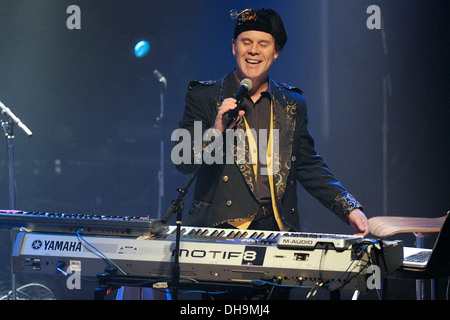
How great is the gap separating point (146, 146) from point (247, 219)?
9.80 feet

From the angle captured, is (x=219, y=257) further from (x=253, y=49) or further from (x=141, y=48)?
(x=141, y=48)

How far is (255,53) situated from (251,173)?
0.61 meters

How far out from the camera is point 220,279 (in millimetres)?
2070

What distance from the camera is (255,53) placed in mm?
2725

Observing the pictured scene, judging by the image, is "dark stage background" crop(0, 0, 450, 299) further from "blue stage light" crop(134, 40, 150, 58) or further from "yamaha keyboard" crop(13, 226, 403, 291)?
"yamaha keyboard" crop(13, 226, 403, 291)

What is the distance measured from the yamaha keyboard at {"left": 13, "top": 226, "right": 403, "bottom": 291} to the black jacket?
0.40 m

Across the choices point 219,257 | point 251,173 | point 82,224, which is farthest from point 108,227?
point 251,173

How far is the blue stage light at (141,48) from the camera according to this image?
525 cm

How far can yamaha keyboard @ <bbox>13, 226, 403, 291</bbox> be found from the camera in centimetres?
201

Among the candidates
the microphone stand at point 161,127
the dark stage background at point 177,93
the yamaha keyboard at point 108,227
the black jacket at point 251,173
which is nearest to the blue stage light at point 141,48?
the dark stage background at point 177,93

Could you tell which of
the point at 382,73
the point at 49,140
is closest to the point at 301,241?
the point at 382,73

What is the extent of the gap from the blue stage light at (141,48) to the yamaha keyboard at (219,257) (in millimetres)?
3301

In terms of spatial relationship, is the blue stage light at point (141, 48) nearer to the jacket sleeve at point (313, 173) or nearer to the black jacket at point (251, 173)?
the black jacket at point (251, 173)
